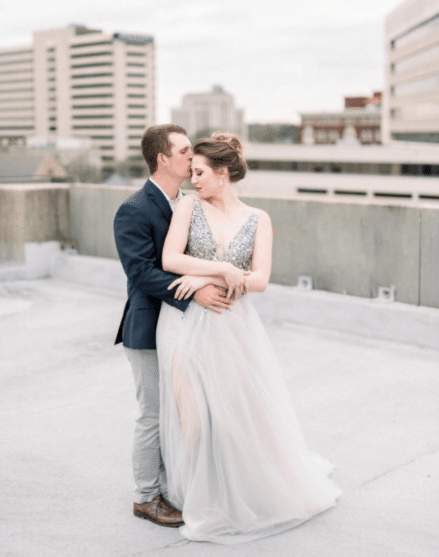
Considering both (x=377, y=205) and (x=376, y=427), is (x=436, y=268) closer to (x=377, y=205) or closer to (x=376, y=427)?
(x=377, y=205)

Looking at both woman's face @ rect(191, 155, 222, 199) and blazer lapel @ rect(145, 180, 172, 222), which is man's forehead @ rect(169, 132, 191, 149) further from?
blazer lapel @ rect(145, 180, 172, 222)

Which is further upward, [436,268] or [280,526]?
[436,268]

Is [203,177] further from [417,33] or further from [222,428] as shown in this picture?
[417,33]

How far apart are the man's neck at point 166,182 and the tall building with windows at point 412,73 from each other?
109m

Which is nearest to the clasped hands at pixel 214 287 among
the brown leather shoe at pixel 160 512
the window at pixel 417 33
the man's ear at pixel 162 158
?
the man's ear at pixel 162 158

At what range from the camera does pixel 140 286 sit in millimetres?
3785

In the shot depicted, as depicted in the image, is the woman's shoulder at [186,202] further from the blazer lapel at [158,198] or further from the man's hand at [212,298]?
Result: the man's hand at [212,298]

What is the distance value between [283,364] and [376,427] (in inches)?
68.5

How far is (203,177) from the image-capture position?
3766mm

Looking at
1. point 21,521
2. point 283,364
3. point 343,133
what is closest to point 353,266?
point 283,364

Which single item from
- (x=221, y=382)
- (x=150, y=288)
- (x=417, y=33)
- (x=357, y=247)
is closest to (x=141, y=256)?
(x=150, y=288)

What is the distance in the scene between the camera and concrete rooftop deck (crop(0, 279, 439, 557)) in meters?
3.73

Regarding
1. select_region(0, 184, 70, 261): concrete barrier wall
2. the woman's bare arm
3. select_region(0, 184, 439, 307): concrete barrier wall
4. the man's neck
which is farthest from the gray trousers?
select_region(0, 184, 70, 261): concrete barrier wall

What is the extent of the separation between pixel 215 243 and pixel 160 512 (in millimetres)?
1379
